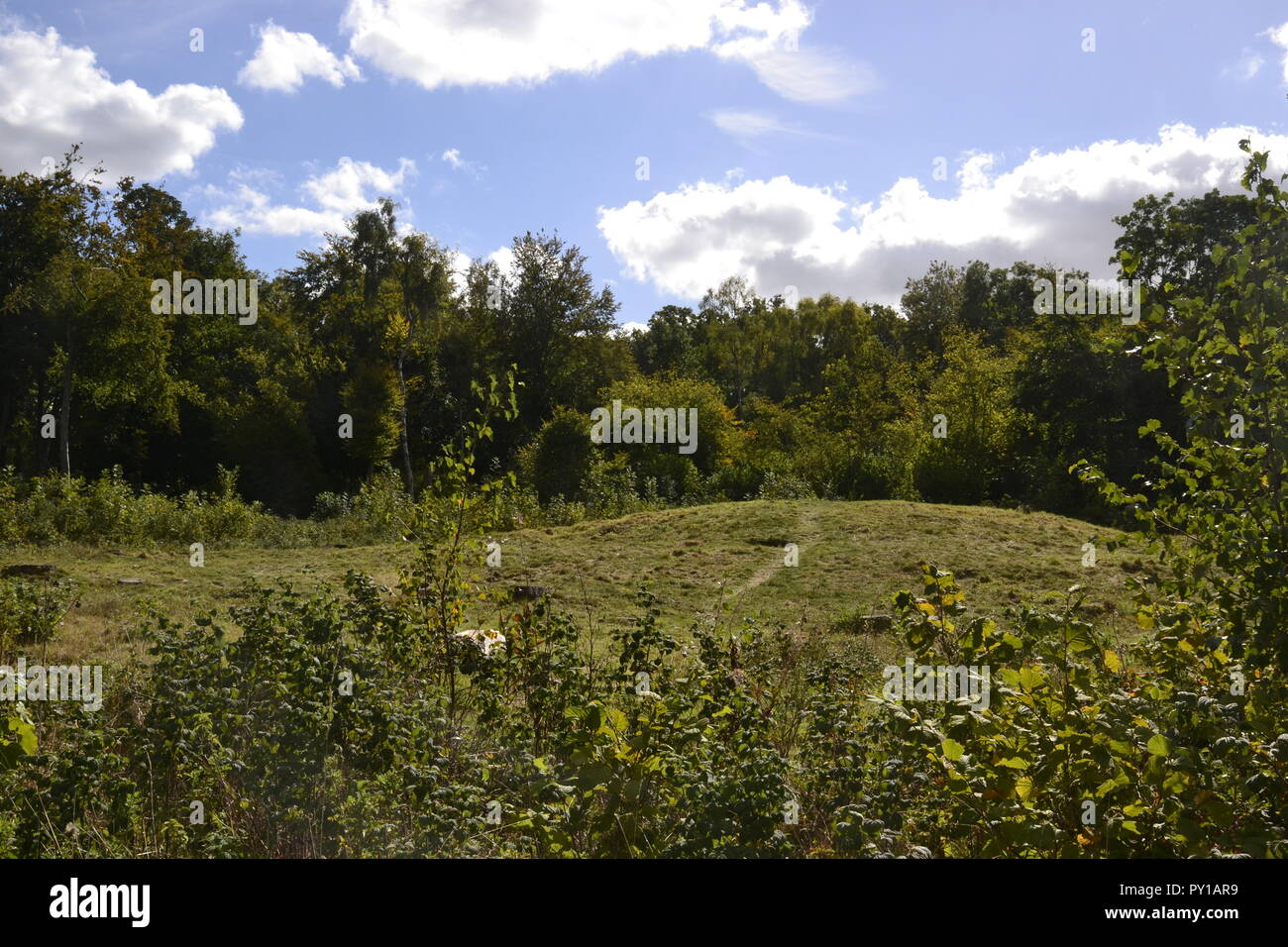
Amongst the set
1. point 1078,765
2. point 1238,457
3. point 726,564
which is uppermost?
point 1238,457

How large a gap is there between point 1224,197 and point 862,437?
37.8ft

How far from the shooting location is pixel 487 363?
33.8m

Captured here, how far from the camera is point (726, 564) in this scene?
14.7 metres

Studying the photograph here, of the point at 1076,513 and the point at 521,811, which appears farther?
the point at 1076,513

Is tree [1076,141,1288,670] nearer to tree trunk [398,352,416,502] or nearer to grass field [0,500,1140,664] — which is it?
grass field [0,500,1140,664]

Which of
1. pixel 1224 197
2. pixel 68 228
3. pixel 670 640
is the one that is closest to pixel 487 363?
pixel 68 228

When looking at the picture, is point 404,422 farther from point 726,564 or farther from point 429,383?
point 726,564

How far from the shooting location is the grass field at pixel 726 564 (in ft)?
37.8

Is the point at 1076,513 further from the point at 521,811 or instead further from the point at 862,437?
→ the point at 521,811

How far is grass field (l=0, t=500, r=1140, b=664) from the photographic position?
11.5 meters

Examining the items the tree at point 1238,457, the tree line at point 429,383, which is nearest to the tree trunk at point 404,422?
the tree line at point 429,383

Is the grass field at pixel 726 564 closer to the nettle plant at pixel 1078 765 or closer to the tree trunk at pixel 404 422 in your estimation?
the nettle plant at pixel 1078 765

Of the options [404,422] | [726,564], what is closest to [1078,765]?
[726,564]

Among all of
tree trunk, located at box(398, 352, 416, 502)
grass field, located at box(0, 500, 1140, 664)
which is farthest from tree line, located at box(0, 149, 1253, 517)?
grass field, located at box(0, 500, 1140, 664)
